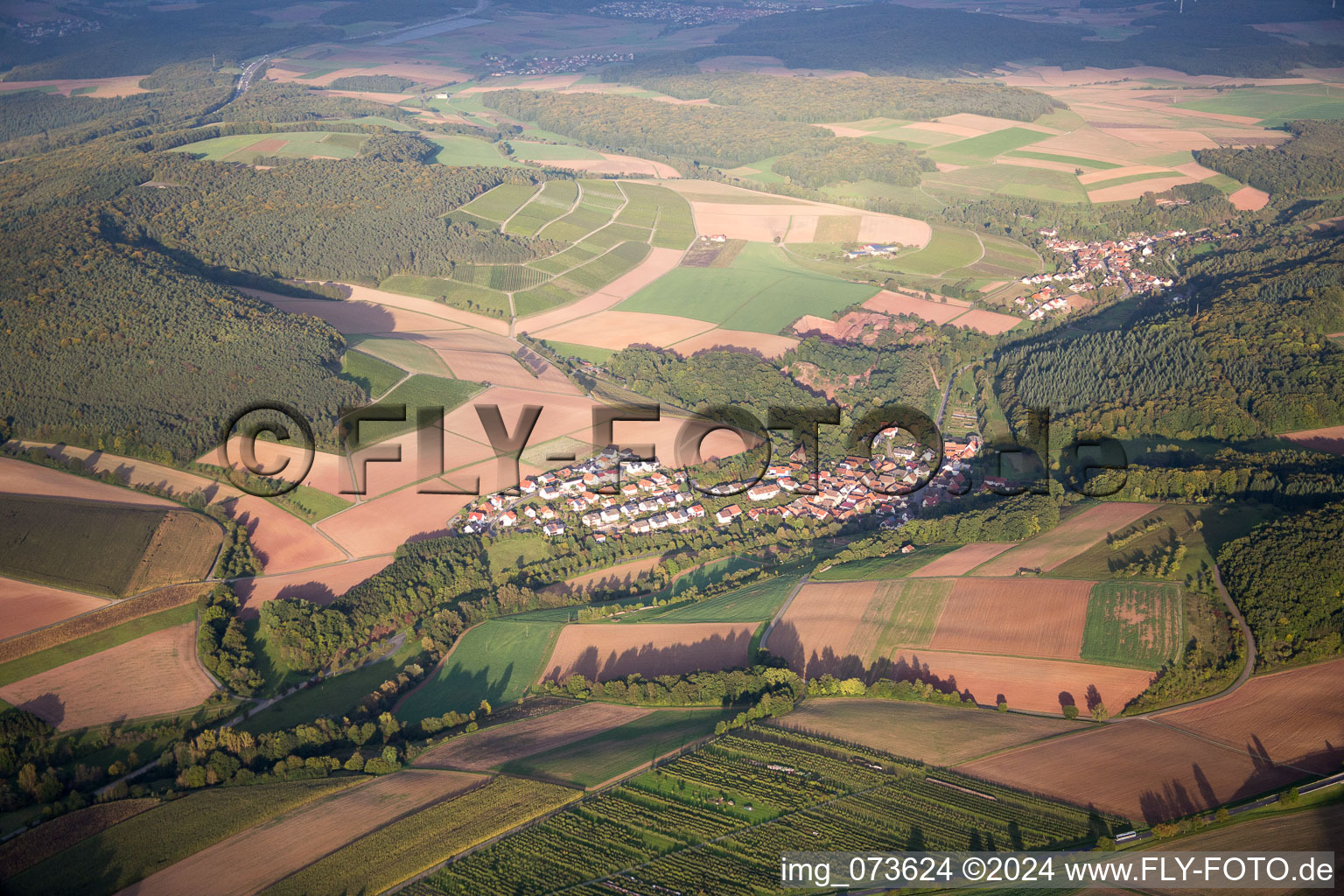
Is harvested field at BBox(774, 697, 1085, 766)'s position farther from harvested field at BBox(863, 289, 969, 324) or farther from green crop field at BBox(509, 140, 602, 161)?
green crop field at BBox(509, 140, 602, 161)

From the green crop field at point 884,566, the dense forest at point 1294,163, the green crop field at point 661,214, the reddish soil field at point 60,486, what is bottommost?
the green crop field at point 884,566

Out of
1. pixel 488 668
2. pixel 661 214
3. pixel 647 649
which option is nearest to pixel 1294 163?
pixel 661 214

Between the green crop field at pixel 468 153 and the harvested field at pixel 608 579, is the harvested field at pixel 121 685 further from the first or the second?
the green crop field at pixel 468 153

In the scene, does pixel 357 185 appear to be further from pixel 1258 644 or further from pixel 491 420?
pixel 1258 644

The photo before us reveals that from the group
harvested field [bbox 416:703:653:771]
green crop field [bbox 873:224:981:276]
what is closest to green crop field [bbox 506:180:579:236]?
green crop field [bbox 873:224:981:276]

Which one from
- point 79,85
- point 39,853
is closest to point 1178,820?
point 39,853

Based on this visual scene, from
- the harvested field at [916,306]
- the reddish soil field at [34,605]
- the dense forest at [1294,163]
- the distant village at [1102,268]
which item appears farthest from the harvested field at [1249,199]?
the reddish soil field at [34,605]

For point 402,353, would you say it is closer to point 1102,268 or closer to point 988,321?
point 988,321
